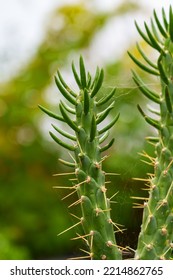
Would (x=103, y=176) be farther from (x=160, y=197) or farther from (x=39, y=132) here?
(x=39, y=132)

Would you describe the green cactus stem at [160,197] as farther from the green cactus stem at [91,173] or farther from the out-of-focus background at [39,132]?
the out-of-focus background at [39,132]

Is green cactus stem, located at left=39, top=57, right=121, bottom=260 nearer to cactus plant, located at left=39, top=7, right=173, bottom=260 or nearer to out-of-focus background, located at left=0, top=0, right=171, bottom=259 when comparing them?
cactus plant, located at left=39, top=7, right=173, bottom=260

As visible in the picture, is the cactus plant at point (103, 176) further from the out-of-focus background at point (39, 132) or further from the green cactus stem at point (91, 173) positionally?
the out-of-focus background at point (39, 132)

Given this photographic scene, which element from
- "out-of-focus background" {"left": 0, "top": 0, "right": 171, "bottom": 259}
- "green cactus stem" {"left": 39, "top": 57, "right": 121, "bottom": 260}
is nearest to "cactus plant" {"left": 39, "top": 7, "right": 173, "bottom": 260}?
"green cactus stem" {"left": 39, "top": 57, "right": 121, "bottom": 260}

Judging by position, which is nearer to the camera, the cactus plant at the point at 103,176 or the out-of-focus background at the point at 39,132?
the cactus plant at the point at 103,176

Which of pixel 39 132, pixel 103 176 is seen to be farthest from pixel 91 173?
pixel 39 132

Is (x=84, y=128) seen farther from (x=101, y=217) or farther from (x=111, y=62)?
(x=111, y=62)

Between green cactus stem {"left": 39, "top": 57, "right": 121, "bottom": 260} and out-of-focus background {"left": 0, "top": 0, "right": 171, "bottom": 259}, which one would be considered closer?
green cactus stem {"left": 39, "top": 57, "right": 121, "bottom": 260}

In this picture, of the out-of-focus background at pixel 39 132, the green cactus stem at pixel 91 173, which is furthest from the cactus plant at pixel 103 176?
the out-of-focus background at pixel 39 132
